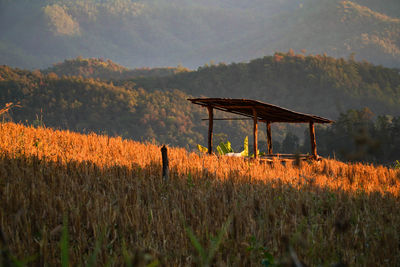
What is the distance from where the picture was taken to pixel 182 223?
3.25 m

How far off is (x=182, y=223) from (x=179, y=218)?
16cm

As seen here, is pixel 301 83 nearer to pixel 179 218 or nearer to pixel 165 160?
pixel 165 160

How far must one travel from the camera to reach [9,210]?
10.8ft

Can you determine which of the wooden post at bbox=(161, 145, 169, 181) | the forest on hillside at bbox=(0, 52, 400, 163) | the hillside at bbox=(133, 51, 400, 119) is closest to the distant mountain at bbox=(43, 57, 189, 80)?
the hillside at bbox=(133, 51, 400, 119)

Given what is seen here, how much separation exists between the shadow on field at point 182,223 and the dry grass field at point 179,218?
1cm

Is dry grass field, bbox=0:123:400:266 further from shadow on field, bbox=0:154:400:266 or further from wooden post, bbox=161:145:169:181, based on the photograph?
wooden post, bbox=161:145:169:181

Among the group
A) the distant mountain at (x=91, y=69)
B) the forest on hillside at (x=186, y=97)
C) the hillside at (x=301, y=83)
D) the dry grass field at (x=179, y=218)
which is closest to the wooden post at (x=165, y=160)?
the dry grass field at (x=179, y=218)

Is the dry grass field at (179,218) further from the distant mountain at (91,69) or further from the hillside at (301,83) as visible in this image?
the distant mountain at (91,69)

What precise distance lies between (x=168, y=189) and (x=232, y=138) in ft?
318

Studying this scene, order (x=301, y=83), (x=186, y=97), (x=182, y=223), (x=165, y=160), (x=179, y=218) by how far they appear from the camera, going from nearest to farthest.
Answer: (x=182, y=223)
(x=179, y=218)
(x=165, y=160)
(x=186, y=97)
(x=301, y=83)

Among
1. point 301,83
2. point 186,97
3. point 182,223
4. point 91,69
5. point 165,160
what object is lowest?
point 182,223

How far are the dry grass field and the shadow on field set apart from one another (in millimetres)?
13

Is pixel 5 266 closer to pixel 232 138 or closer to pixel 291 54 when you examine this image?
pixel 232 138

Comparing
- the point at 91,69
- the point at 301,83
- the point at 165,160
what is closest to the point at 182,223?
the point at 165,160
